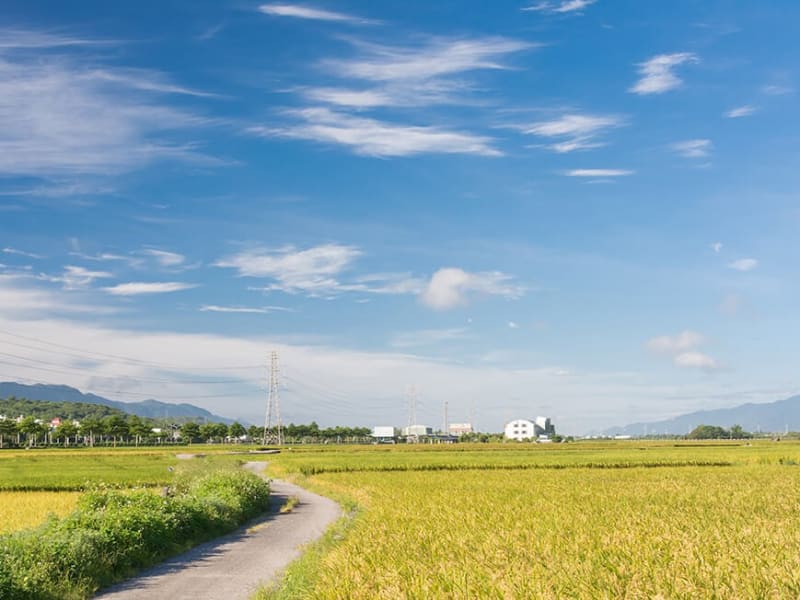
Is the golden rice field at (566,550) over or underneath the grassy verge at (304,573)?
over

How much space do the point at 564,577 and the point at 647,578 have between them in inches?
52.8

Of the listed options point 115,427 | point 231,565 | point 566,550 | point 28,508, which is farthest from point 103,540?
point 115,427

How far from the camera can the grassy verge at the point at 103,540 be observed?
641 inches

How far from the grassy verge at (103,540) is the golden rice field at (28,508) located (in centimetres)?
352

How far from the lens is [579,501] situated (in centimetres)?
2823

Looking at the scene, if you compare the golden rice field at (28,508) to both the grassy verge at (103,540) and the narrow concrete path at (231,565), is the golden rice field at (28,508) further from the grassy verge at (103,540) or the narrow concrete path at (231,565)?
the narrow concrete path at (231,565)

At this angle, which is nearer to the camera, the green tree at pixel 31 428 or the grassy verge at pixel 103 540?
the grassy verge at pixel 103 540

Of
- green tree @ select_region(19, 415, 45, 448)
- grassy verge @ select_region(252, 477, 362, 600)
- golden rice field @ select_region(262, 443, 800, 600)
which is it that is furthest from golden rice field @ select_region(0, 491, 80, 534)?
green tree @ select_region(19, 415, 45, 448)

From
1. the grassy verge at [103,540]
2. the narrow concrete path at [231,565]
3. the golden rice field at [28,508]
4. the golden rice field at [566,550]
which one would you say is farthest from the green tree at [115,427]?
the golden rice field at [566,550]

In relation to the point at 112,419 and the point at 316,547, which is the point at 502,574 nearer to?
the point at 316,547

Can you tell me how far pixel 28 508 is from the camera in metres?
34.2

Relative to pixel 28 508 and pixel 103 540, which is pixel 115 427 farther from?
pixel 103 540

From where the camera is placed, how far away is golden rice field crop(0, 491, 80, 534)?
93.3 ft

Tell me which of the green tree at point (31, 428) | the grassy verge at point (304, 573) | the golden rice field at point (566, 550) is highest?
the green tree at point (31, 428)
